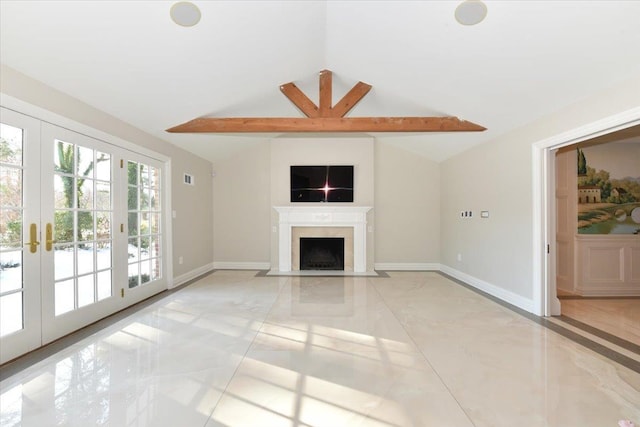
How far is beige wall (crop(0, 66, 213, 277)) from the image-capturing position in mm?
2658

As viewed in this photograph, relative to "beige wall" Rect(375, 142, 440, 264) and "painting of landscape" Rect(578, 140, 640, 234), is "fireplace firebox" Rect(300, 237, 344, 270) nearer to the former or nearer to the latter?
"beige wall" Rect(375, 142, 440, 264)

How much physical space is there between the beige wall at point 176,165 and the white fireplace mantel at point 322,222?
5.05ft

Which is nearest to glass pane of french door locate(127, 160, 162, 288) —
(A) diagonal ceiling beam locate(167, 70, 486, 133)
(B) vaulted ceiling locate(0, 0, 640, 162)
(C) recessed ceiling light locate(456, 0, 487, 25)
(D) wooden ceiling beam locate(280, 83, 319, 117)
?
(B) vaulted ceiling locate(0, 0, 640, 162)

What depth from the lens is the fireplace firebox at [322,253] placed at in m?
6.66

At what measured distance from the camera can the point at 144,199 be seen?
4484 millimetres

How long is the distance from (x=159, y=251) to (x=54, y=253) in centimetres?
192

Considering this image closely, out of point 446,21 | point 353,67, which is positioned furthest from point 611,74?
point 353,67

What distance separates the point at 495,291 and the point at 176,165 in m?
5.45

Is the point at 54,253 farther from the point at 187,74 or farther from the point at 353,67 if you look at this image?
the point at 353,67

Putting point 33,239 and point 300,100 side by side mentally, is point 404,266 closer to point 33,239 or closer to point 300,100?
point 300,100

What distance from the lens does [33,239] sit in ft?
8.89

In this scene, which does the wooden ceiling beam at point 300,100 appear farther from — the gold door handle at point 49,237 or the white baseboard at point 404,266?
the white baseboard at point 404,266

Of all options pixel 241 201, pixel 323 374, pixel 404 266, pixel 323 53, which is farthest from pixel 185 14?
pixel 404 266

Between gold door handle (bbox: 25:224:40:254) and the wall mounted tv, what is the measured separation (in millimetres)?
4345
